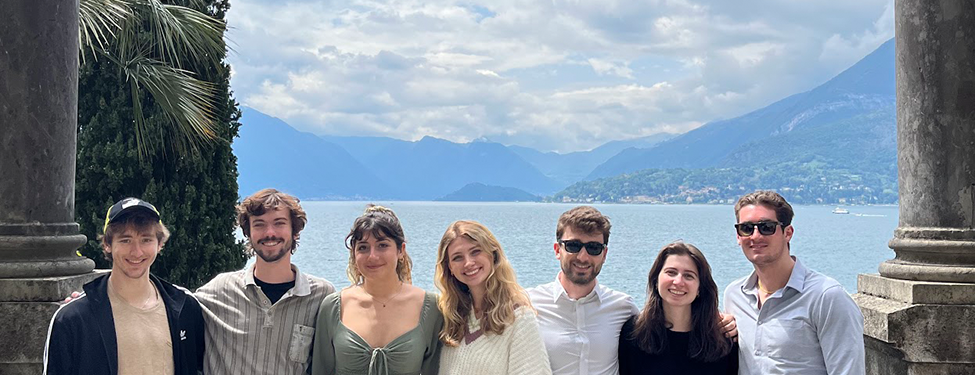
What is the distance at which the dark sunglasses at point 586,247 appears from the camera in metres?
3.72

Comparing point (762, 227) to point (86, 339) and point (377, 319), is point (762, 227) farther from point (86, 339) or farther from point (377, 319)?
point (86, 339)

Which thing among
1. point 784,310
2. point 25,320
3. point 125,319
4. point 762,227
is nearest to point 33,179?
point 25,320

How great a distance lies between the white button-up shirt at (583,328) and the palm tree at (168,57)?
20.0ft

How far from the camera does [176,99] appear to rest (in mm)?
8922

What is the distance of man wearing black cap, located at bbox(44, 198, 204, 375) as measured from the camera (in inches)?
129

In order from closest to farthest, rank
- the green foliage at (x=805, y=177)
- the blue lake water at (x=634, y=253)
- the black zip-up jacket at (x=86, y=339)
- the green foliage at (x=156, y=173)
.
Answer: the black zip-up jacket at (x=86, y=339) → the green foliage at (x=156, y=173) → the blue lake water at (x=634, y=253) → the green foliage at (x=805, y=177)

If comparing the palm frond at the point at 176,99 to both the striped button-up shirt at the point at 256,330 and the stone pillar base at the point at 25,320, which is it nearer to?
the stone pillar base at the point at 25,320

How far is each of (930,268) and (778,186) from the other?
14970 centimetres

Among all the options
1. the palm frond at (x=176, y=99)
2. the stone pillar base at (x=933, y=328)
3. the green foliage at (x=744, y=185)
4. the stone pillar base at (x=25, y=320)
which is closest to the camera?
the stone pillar base at (x=933, y=328)

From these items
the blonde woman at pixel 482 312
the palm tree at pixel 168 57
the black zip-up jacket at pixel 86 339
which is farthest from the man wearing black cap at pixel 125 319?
the palm tree at pixel 168 57

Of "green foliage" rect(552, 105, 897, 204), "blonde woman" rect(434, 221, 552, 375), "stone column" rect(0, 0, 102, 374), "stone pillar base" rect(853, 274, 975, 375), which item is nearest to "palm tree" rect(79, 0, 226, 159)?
"stone column" rect(0, 0, 102, 374)

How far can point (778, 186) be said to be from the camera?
146 metres

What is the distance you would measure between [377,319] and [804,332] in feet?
5.78

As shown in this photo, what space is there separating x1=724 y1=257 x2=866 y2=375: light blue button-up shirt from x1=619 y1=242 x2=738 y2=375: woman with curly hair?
12 cm
